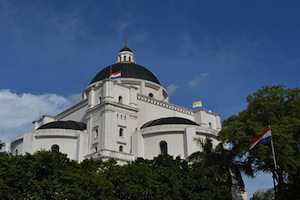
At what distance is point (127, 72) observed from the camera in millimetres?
56750

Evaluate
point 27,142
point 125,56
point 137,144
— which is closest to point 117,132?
point 137,144

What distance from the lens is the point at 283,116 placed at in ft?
105

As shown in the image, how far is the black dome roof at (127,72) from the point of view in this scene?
56.7m

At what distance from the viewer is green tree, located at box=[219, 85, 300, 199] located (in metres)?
28.9

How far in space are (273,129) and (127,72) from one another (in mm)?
31300

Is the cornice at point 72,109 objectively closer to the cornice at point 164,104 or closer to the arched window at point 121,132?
the cornice at point 164,104

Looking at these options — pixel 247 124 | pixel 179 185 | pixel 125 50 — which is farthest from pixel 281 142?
pixel 125 50

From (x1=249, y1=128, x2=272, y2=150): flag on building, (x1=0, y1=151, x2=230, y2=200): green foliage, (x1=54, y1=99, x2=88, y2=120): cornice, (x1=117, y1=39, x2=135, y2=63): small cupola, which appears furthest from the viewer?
(x1=117, y1=39, x2=135, y2=63): small cupola

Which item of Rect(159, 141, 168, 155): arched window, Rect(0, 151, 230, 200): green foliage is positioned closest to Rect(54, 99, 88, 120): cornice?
Rect(159, 141, 168, 155): arched window

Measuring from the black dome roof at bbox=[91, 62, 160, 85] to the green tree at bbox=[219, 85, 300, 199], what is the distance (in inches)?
975

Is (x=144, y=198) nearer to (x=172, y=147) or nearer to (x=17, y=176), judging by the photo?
(x=17, y=176)

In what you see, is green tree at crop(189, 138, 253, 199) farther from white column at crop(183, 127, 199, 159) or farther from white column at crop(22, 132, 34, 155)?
white column at crop(22, 132, 34, 155)

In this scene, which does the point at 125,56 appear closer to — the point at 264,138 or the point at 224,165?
the point at 224,165

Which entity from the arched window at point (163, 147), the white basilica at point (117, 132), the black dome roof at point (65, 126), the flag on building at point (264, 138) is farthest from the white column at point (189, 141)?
the flag on building at point (264, 138)
